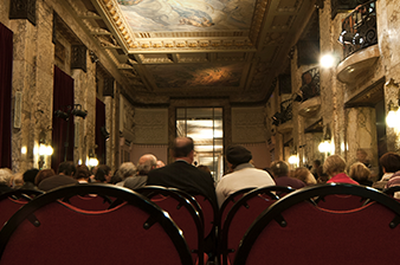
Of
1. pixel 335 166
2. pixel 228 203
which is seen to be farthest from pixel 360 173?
pixel 228 203

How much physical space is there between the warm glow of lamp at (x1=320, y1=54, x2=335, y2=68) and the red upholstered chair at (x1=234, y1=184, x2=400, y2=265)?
34.0 ft

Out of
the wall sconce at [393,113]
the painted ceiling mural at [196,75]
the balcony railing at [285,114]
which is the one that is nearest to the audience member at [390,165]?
the wall sconce at [393,113]

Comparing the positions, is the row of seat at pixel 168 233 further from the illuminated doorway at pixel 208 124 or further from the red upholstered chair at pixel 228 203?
the illuminated doorway at pixel 208 124

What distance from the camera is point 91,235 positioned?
1.24 m

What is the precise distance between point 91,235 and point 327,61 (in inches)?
436

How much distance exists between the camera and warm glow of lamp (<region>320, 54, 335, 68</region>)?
10875 millimetres

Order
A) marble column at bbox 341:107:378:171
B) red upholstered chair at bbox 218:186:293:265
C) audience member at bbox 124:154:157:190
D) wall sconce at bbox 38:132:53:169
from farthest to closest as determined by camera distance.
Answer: wall sconce at bbox 38:132:53:169 → marble column at bbox 341:107:378:171 → audience member at bbox 124:154:157:190 → red upholstered chair at bbox 218:186:293:265

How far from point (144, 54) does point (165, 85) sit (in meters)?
5.71

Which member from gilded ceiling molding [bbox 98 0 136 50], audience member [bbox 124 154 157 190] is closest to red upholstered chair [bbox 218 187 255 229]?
audience member [bbox 124 154 157 190]

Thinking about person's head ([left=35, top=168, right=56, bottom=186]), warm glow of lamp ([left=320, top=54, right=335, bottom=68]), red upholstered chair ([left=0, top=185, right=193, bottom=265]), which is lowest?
person's head ([left=35, top=168, right=56, bottom=186])

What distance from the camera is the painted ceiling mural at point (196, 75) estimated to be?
20594 mm

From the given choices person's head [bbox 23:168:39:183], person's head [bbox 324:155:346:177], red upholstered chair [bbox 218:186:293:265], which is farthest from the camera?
person's head [bbox 23:168:39:183]

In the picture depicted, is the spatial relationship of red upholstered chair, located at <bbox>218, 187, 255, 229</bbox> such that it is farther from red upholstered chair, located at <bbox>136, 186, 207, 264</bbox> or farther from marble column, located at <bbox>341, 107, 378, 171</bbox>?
marble column, located at <bbox>341, 107, 378, 171</bbox>

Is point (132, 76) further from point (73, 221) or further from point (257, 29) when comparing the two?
point (73, 221)
